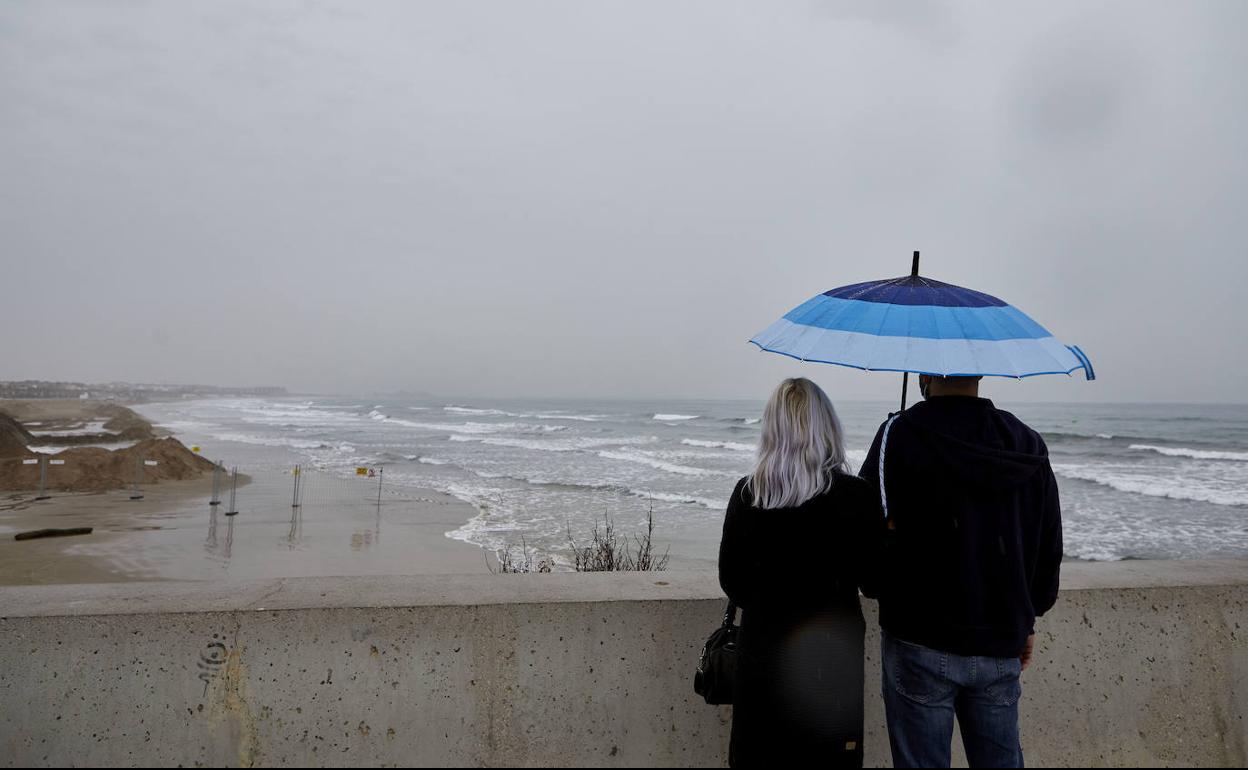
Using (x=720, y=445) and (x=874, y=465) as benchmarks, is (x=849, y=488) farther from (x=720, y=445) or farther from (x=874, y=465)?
(x=720, y=445)

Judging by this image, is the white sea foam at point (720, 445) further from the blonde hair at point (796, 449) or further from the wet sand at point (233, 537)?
the blonde hair at point (796, 449)

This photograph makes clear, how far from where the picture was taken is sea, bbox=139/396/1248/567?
13750mm

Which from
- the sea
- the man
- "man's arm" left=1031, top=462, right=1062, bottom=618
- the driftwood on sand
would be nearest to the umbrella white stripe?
the man

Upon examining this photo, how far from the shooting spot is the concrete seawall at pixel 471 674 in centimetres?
222

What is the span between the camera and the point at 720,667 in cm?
208

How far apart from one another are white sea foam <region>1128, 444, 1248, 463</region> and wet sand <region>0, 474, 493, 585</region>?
98.3 feet

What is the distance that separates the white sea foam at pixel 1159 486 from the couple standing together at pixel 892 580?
21275mm

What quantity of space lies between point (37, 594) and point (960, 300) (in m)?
3.27

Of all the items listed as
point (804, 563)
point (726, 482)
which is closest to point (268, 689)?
point (804, 563)

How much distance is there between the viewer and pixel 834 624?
1980 millimetres

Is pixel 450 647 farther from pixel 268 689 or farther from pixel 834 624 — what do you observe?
pixel 834 624

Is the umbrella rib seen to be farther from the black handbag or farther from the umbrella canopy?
the black handbag

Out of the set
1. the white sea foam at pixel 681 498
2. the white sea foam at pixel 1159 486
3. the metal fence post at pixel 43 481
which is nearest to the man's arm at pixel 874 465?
the white sea foam at pixel 681 498

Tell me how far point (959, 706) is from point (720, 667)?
69cm
